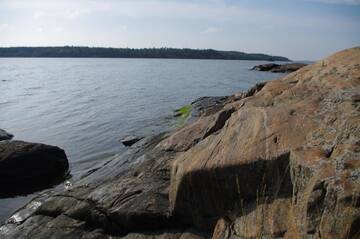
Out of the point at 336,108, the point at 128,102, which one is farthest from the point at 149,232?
the point at 128,102

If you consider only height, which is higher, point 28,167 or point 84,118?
point 28,167

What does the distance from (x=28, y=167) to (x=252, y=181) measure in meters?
10.9

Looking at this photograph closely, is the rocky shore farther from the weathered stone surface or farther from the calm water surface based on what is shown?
the calm water surface

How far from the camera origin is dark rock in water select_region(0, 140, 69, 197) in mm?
14434

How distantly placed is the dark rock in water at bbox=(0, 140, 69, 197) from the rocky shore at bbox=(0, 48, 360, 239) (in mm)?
4187

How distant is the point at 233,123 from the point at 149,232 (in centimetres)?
265

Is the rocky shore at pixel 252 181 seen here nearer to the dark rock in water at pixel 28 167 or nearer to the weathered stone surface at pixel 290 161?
the weathered stone surface at pixel 290 161

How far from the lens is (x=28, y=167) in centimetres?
→ 1495

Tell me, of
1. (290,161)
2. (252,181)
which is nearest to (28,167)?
(252,181)

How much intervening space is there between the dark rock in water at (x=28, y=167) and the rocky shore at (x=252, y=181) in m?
4.19

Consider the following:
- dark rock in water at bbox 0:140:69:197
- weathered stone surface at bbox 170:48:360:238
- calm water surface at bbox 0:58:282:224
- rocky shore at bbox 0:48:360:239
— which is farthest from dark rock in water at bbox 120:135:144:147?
weathered stone surface at bbox 170:48:360:238

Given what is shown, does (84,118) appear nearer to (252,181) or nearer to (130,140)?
(130,140)

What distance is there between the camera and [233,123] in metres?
8.00

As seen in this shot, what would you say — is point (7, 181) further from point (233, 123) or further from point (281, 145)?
point (281, 145)
